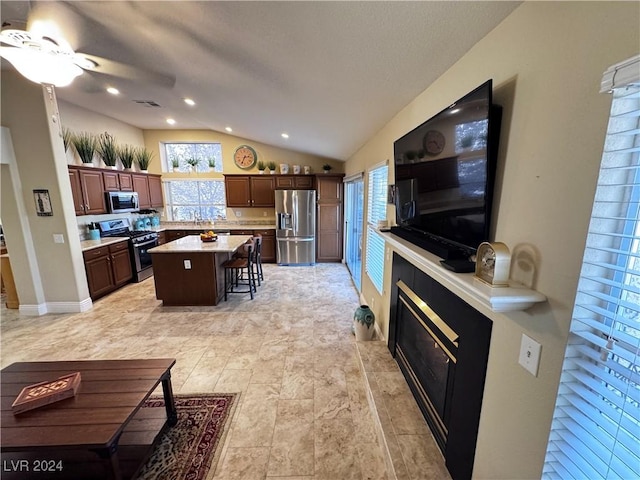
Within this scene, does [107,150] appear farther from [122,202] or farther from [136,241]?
[136,241]

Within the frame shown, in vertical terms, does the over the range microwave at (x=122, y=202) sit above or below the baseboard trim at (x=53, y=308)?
above

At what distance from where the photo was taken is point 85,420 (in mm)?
1393

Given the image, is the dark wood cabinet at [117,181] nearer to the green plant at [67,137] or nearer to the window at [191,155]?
the green plant at [67,137]

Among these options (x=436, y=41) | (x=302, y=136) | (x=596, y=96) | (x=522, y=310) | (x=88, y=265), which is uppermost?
(x=302, y=136)

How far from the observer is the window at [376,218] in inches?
117

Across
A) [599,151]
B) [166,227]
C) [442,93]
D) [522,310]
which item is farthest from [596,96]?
[166,227]

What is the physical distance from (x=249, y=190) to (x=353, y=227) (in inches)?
→ 109

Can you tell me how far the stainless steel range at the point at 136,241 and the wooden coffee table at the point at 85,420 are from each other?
353 centimetres

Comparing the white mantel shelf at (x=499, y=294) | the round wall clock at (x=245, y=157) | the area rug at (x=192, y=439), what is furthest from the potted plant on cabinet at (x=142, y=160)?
the white mantel shelf at (x=499, y=294)

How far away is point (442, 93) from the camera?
159 cm

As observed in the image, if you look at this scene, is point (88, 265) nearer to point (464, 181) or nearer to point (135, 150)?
point (135, 150)

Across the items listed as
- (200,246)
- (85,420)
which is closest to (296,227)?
(200,246)

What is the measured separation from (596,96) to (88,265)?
5.48 m

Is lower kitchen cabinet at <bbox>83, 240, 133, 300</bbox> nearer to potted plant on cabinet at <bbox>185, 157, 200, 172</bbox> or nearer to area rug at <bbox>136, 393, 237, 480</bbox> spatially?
potted plant on cabinet at <bbox>185, 157, 200, 172</bbox>
